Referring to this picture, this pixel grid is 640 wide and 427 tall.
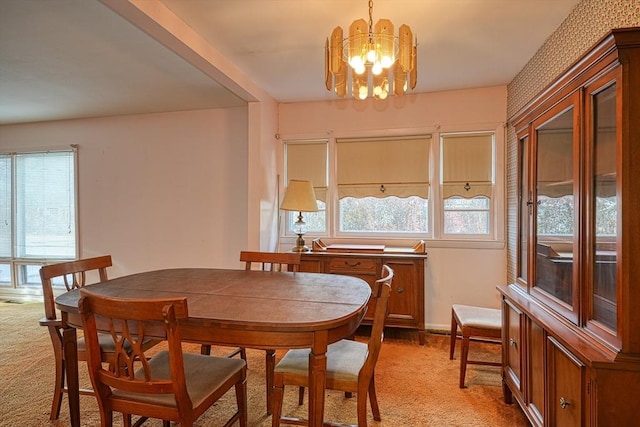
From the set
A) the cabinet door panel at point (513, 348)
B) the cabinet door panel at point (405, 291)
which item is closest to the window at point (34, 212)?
the cabinet door panel at point (405, 291)

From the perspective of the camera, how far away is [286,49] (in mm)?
2615

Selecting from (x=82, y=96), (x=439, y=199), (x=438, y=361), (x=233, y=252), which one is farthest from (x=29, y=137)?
(x=438, y=361)

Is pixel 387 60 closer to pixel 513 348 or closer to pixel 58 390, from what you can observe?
pixel 513 348

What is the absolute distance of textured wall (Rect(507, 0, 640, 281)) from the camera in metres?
1.70

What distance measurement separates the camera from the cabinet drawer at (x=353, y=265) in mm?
3217

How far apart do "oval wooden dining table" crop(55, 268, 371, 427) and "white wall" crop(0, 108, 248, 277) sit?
184cm

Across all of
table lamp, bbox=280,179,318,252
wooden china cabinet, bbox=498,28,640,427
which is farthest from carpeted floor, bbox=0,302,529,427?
table lamp, bbox=280,179,318,252

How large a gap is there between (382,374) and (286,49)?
255 cm

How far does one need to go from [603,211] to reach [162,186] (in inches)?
164

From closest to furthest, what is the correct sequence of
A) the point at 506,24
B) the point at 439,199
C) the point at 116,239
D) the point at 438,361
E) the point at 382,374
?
the point at 506,24 < the point at 382,374 < the point at 438,361 < the point at 439,199 < the point at 116,239

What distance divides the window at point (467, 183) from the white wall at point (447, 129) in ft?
0.36

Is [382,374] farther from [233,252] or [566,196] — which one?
[233,252]

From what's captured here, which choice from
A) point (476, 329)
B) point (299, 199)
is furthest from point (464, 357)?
point (299, 199)

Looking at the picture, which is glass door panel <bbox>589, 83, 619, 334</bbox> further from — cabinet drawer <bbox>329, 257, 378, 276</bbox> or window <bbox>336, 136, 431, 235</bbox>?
window <bbox>336, 136, 431, 235</bbox>
